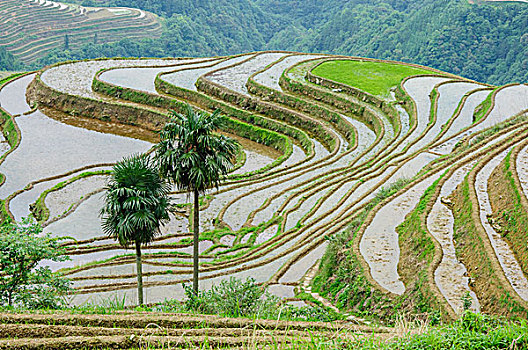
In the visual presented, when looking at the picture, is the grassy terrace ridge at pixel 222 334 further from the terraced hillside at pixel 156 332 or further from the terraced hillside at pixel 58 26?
the terraced hillside at pixel 58 26

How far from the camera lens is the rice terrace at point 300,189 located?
11.3 m

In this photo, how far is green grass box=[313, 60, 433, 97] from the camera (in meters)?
36.5

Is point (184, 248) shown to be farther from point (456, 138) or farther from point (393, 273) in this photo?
point (456, 138)

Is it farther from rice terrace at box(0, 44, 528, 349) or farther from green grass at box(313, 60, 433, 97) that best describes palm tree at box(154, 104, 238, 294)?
green grass at box(313, 60, 433, 97)

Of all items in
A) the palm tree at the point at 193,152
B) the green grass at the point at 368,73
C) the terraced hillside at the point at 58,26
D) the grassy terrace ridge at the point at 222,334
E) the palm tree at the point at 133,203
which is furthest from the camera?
the terraced hillside at the point at 58,26

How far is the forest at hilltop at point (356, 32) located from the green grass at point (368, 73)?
2450cm

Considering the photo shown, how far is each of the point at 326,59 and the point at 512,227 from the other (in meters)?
35.9

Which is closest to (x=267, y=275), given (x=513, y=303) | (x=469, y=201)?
(x=469, y=201)

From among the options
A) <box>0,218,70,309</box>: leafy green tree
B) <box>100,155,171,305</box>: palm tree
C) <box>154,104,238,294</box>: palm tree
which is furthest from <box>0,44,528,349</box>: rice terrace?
<box>154,104,238,294</box>: palm tree

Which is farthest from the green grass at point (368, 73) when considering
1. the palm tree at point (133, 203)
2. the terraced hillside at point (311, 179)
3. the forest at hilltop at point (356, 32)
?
the palm tree at point (133, 203)

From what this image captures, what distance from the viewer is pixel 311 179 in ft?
78.0

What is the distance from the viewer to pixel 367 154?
26.5 meters

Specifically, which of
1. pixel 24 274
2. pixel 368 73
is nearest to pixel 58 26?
pixel 368 73

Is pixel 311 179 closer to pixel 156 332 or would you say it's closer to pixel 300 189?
pixel 300 189
